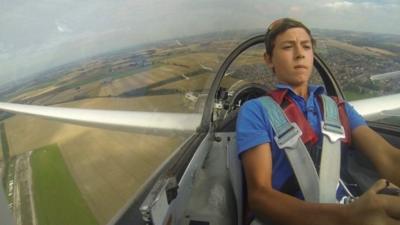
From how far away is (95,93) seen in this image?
1412mm

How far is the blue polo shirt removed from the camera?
1415 millimetres

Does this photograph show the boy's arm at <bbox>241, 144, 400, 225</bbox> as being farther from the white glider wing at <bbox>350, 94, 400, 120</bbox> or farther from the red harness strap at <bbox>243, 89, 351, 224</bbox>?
the white glider wing at <bbox>350, 94, 400, 120</bbox>

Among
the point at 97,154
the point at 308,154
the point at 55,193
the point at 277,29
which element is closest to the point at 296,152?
the point at 308,154

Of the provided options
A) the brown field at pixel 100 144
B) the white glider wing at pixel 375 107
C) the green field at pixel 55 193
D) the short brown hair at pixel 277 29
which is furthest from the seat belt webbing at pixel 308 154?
the white glider wing at pixel 375 107

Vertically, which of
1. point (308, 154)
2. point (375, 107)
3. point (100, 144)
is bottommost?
point (375, 107)

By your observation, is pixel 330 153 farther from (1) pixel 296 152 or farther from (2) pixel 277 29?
(2) pixel 277 29

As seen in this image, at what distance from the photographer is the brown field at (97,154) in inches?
40.7

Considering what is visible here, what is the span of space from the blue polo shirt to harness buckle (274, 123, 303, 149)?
0.05 meters

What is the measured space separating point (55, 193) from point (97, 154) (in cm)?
26

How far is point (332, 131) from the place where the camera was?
1428 mm

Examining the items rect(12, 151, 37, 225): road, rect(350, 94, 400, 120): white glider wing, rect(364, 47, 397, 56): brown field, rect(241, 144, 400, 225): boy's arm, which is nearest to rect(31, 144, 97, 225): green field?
rect(12, 151, 37, 225): road

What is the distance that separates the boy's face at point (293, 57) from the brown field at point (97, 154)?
0.68 meters

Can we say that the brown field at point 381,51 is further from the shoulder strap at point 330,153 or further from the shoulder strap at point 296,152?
the shoulder strap at point 296,152

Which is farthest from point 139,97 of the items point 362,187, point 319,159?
point 362,187
